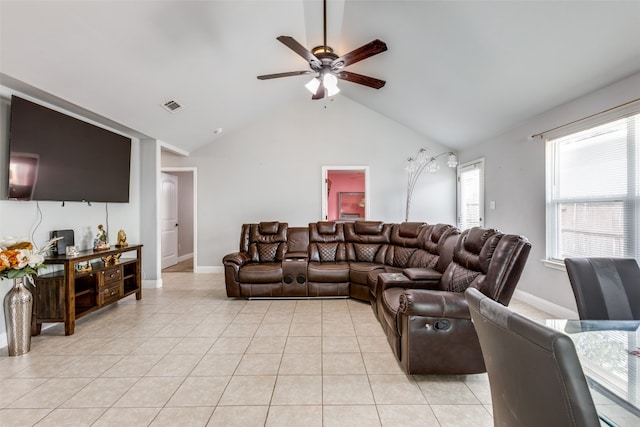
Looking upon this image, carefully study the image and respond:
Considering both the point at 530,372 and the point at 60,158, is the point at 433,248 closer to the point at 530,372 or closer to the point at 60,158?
the point at 530,372

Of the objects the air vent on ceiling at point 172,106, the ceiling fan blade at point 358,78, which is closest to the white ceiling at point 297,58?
the air vent on ceiling at point 172,106

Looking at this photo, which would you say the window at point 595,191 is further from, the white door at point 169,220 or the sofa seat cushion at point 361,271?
the white door at point 169,220

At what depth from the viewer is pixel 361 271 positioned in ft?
13.0

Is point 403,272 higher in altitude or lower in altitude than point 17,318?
higher

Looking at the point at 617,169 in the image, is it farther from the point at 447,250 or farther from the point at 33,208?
the point at 33,208

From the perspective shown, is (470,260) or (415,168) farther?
(415,168)

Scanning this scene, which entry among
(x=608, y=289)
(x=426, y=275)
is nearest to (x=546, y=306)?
(x=426, y=275)

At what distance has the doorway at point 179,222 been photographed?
20.8 feet

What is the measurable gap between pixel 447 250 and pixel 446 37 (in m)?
2.22

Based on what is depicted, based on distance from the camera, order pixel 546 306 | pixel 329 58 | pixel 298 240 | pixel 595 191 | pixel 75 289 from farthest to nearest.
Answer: pixel 298 240, pixel 546 306, pixel 75 289, pixel 595 191, pixel 329 58

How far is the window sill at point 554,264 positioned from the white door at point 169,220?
6.83 metres

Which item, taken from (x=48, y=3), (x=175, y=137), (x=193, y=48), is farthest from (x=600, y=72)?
(x=175, y=137)

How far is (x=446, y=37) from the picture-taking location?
9.64 feet

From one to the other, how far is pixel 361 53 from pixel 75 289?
3.97 metres
